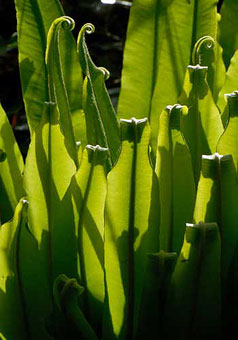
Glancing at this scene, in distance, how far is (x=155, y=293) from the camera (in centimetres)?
76

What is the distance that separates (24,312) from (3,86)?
1.37m

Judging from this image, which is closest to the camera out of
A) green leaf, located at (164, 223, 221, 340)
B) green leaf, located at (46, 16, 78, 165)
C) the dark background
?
green leaf, located at (164, 223, 221, 340)

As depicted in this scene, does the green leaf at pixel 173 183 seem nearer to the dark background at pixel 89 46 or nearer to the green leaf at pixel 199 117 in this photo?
the green leaf at pixel 199 117

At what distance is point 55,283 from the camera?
0.76 m

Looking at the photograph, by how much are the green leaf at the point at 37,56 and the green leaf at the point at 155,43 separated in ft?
0.26

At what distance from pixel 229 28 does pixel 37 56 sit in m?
0.37

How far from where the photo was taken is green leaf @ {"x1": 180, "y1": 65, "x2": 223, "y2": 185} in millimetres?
894

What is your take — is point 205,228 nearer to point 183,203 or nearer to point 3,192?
point 183,203

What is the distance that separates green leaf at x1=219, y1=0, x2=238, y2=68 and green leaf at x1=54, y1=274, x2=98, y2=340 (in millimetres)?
611

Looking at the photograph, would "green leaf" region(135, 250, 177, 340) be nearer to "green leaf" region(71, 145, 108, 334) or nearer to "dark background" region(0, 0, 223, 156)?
"green leaf" region(71, 145, 108, 334)

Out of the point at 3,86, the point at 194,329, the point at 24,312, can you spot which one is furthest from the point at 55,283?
the point at 3,86

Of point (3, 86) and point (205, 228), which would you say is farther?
point (3, 86)

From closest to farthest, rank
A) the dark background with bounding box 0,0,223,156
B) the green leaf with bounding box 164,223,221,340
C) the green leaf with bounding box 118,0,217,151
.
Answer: the green leaf with bounding box 164,223,221,340 → the green leaf with bounding box 118,0,217,151 → the dark background with bounding box 0,0,223,156

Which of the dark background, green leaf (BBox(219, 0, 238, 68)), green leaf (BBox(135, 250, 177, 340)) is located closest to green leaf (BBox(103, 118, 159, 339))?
green leaf (BBox(135, 250, 177, 340))
